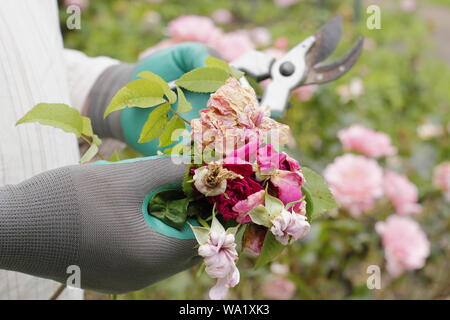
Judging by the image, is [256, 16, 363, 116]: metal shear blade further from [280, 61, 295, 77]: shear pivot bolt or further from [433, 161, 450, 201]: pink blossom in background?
[433, 161, 450, 201]: pink blossom in background

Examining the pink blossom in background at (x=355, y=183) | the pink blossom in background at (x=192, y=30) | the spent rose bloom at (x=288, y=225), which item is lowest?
the pink blossom in background at (x=355, y=183)

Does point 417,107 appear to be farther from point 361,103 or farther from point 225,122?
point 225,122

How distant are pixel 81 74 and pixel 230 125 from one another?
1.35 feet

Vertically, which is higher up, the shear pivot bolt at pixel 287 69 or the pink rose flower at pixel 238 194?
the shear pivot bolt at pixel 287 69

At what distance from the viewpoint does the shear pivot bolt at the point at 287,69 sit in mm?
665

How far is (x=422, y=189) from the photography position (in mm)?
1347

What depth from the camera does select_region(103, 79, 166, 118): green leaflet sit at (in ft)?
1.39

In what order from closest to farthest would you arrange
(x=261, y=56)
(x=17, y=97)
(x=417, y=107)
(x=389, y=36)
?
(x=17, y=97)
(x=261, y=56)
(x=417, y=107)
(x=389, y=36)

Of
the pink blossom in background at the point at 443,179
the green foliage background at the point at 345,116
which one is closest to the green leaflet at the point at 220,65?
the green foliage background at the point at 345,116

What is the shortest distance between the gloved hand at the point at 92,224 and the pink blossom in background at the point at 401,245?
74 cm

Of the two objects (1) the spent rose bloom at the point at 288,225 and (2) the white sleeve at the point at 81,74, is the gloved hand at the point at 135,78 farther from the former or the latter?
(1) the spent rose bloom at the point at 288,225

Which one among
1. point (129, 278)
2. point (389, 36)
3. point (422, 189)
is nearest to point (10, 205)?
point (129, 278)

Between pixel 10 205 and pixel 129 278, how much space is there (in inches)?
4.3

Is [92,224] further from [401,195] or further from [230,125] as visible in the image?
[401,195]
